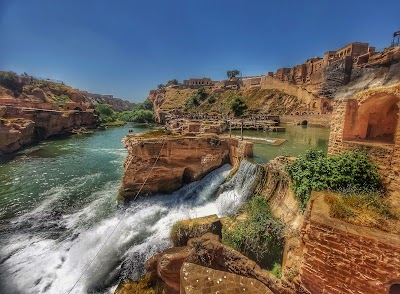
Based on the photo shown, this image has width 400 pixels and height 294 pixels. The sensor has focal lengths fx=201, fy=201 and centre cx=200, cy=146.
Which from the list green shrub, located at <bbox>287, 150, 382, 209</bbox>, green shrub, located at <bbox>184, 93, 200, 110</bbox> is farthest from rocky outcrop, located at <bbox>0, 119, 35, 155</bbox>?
green shrub, located at <bbox>184, 93, 200, 110</bbox>

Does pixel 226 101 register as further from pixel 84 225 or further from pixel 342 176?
pixel 342 176

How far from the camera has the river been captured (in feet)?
26.9

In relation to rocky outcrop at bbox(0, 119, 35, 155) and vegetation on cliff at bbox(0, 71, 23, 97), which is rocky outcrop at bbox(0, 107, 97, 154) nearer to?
rocky outcrop at bbox(0, 119, 35, 155)

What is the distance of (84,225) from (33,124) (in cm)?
3062

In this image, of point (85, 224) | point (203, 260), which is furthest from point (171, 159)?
point (203, 260)

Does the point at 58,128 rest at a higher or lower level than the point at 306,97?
lower

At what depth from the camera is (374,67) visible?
35.0 metres

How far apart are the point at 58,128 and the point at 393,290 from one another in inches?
1965

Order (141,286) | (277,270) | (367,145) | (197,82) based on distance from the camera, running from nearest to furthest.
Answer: (277,270) < (367,145) < (141,286) < (197,82)

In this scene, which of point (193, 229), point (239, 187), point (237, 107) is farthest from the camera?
point (237, 107)

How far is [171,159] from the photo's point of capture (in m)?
13.4

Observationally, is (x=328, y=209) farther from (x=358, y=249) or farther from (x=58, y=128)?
(x=58, y=128)

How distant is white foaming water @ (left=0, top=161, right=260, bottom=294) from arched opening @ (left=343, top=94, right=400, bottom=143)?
14.8 feet

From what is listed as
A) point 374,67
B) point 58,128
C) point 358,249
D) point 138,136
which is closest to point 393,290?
point 358,249
